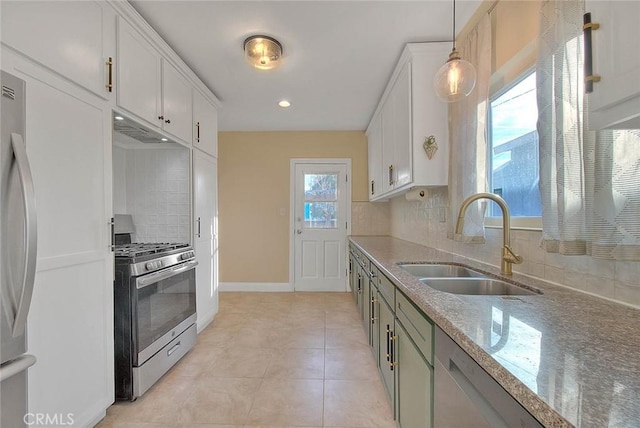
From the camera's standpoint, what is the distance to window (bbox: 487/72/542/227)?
145cm

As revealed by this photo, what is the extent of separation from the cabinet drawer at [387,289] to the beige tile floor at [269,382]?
70 cm

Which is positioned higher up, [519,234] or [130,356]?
[519,234]

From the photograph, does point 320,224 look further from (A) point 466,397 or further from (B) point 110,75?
(A) point 466,397

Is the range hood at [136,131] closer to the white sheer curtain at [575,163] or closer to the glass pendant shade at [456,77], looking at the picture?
the glass pendant shade at [456,77]

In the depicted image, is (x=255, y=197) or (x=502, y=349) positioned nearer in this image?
(x=502, y=349)

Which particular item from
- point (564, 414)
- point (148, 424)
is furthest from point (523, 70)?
point (148, 424)

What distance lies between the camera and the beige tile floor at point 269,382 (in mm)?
1640

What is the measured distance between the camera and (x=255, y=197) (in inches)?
173

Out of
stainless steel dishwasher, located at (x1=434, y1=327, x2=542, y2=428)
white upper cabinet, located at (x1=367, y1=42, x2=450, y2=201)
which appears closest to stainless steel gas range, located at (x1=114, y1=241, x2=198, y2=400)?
stainless steel dishwasher, located at (x1=434, y1=327, x2=542, y2=428)

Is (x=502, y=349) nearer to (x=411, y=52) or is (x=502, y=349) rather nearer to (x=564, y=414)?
(x=564, y=414)

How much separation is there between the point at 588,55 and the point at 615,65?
9cm

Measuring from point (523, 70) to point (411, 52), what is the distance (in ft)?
2.73

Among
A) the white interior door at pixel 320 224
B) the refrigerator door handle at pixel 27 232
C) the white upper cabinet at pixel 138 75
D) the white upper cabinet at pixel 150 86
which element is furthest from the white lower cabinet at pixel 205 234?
the refrigerator door handle at pixel 27 232
